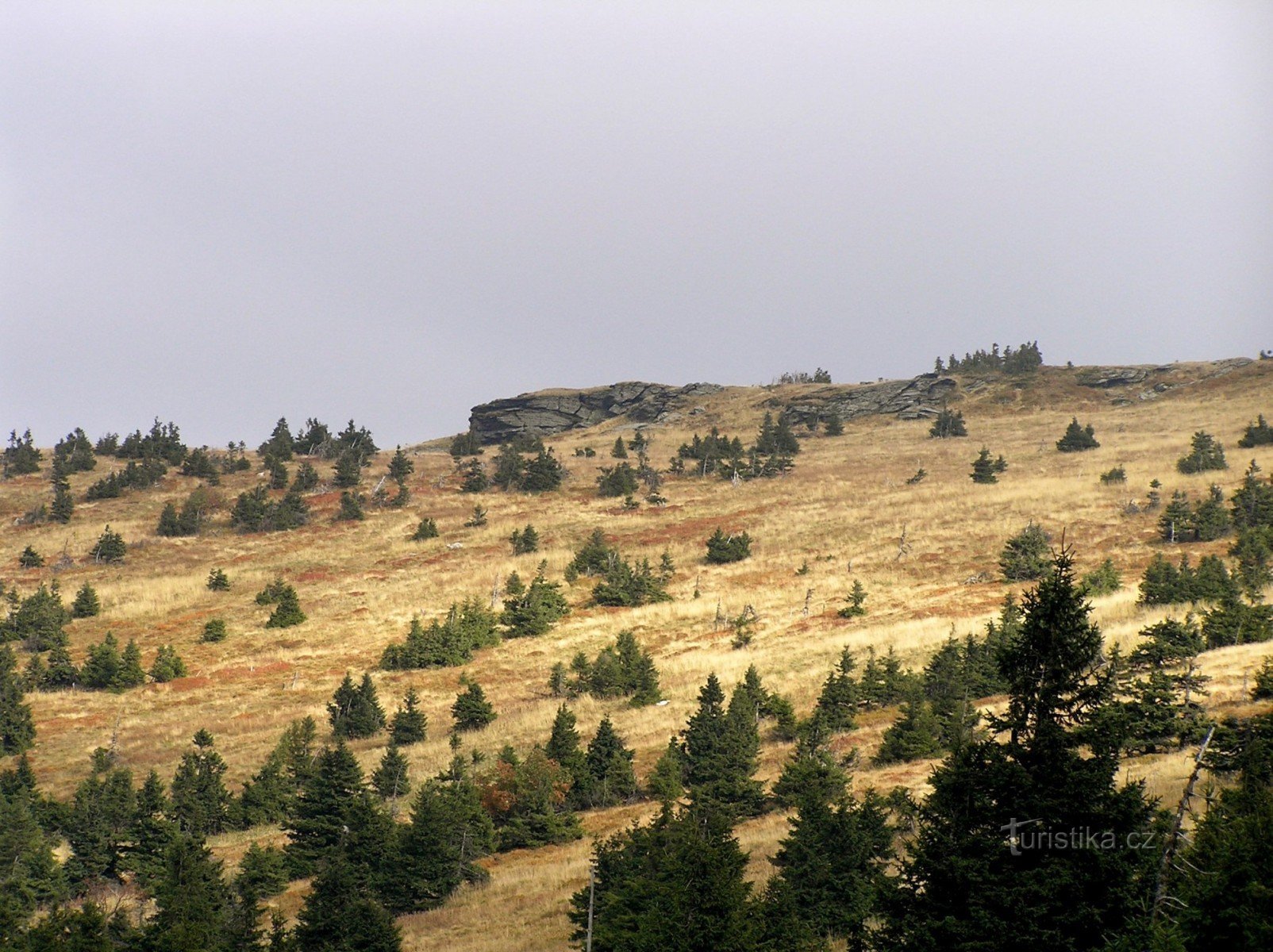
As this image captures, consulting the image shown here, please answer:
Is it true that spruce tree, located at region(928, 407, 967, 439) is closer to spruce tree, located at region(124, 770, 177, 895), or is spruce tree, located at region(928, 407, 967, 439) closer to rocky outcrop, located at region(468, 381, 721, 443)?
rocky outcrop, located at region(468, 381, 721, 443)

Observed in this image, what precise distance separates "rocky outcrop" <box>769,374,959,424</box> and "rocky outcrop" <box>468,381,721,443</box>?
57.3 feet

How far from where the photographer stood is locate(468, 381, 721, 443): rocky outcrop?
444 ft

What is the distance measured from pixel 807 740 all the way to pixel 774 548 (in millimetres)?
36549

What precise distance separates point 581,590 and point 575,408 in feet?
282

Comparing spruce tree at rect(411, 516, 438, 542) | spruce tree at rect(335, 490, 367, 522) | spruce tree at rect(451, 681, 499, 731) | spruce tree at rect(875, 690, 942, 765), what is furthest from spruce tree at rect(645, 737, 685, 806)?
spruce tree at rect(335, 490, 367, 522)

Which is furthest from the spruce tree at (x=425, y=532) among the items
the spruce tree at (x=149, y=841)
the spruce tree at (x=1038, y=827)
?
the spruce tree at (x=1038, y=827)

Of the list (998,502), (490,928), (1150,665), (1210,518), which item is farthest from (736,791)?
(998,502)

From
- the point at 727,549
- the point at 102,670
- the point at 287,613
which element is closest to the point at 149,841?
the point at 102,670

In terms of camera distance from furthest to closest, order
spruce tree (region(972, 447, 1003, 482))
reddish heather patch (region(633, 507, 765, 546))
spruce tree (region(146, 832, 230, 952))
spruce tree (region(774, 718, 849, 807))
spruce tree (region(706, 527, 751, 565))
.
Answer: spruce tree (region(972, 447, 1003, 482)) < reddish heather patch (region(633, 507, 765, 546)) < spruce tree (region(706, 527, 751, 565)) < spruce tree (region(774, 718, 849, 807)) < spruce tree (region(146, 832, 230, 952))

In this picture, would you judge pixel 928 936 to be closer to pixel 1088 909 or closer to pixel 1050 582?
pixel 1088 909

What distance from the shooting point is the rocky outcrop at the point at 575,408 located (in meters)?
135

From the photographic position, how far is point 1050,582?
10211mm

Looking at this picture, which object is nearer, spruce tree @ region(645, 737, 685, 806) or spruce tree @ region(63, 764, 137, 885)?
spruce tree @ region(63, 764, 137, 885)

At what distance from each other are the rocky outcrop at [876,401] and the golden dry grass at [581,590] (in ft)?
54.5
